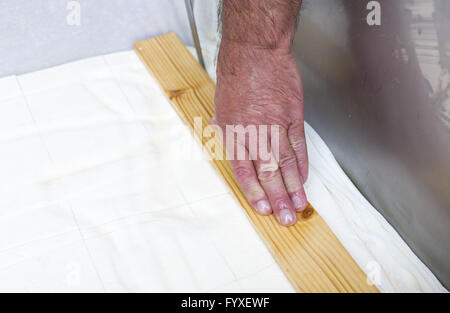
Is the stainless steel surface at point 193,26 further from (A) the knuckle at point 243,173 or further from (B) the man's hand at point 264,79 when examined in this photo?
(A) the knuckle at point 243,173

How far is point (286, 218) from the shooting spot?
2.00 feet

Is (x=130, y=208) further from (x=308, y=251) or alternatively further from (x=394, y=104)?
(x=394, y=104)

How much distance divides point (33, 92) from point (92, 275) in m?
0.41

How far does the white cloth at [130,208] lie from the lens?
57cm

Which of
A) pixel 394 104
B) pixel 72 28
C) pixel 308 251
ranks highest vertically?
pixel 72 28

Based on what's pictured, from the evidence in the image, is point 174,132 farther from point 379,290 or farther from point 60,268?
point 379,290

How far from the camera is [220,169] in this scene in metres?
0.70

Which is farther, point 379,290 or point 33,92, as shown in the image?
→ point 33,92

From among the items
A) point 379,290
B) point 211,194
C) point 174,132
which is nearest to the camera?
point 379,290

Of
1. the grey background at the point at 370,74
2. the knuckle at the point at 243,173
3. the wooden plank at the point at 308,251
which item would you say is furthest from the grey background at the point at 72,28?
the knuckle at the point at 243,173

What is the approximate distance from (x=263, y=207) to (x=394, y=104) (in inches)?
9.3

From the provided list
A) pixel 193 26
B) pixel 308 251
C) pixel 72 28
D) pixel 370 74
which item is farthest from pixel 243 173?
pixel 72 28

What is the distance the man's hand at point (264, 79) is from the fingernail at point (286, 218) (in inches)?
2.5

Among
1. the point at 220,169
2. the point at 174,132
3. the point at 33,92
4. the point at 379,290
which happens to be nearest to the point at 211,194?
the point at 220,169
